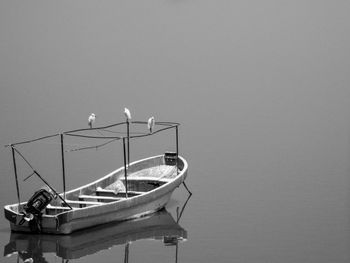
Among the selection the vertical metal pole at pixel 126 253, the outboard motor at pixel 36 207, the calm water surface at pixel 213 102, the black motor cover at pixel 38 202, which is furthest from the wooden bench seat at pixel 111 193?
the black motor cover at pixel 38 202

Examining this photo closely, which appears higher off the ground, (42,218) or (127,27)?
(127,27)

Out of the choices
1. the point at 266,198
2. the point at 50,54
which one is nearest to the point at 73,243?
the point at 266,198

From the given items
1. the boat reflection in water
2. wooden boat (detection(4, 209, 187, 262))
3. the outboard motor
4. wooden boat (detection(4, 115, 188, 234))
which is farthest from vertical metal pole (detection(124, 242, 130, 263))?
the outboard motor

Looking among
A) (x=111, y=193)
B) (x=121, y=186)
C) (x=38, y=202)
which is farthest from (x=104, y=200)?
(x=38, y=202)

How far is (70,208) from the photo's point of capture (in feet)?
54.6

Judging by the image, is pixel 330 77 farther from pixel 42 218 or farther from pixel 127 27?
pixel 42 218

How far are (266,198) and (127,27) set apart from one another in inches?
1325

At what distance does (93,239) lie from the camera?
54.1 ft

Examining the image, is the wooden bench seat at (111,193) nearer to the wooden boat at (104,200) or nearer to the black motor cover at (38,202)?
the wooden boat at (104,200)

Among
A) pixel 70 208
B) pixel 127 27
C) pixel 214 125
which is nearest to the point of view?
pixel 70 208

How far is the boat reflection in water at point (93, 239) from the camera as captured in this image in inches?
619

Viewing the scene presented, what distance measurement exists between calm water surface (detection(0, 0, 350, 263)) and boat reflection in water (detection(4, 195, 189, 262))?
0.15 m

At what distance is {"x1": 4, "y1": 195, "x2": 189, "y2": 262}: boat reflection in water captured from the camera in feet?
51.5

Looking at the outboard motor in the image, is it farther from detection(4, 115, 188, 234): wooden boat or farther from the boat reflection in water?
the boat reflection in water
